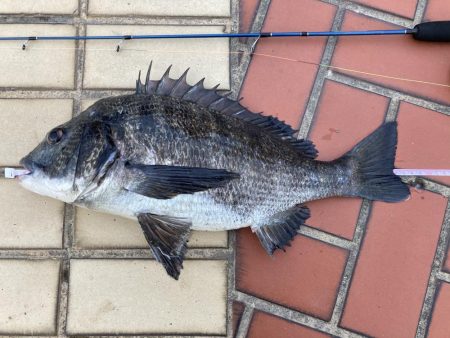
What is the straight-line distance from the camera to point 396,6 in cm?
238

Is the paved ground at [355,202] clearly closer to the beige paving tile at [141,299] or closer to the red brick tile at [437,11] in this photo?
the red brick tile at [437,11]

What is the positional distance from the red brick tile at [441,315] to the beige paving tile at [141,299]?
1.13 metres

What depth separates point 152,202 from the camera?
1896mm

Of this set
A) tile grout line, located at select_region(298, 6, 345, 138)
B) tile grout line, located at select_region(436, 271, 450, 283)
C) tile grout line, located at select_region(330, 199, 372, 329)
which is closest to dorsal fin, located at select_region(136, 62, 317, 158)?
tile grout line, located at select_region(298, 6, 345, 138)

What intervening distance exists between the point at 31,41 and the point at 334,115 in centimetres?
177

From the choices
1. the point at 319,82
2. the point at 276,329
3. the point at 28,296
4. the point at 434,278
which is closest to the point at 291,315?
the point at 276,329

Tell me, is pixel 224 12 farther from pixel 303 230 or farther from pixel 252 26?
pixel 303 230

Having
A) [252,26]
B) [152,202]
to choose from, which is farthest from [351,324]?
[252,26]

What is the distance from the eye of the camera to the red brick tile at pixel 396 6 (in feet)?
7.80

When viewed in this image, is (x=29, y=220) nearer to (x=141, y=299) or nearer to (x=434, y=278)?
(x=141, y=299)

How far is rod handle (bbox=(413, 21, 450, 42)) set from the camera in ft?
7.34

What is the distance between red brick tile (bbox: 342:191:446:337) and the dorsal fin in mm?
595

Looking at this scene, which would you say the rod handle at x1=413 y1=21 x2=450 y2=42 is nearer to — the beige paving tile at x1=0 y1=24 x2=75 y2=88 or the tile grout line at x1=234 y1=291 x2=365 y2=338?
the tile grout line at x1=234 y1=291 x2=365 y2=338

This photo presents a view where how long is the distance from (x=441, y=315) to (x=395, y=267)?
348 millimetres
